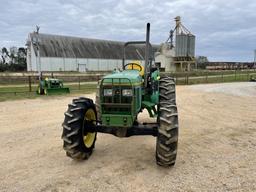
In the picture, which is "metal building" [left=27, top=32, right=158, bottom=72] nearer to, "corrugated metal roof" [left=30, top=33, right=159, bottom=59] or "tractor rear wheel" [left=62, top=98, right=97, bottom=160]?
"corrugated metal roof" [left=30, top=33, right=159, bottom=59]

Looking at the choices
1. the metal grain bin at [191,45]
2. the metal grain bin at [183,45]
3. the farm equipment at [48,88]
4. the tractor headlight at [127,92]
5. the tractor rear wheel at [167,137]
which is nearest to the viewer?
the tractor rear wheel at [167,137]

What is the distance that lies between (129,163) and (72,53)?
46273 millimetres

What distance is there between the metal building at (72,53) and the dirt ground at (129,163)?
3644 centimetres

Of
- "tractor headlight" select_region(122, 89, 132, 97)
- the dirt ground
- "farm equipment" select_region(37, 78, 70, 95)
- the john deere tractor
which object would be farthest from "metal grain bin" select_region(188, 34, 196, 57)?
"tractor headlight" select_region(122, 89, 132, 97)

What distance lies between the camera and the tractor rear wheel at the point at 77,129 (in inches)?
181

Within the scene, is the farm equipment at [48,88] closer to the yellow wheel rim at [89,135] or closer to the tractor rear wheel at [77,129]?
the yellow wheel rim at [89,135]

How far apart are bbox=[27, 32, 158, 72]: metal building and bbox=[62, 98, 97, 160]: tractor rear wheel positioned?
38.0m

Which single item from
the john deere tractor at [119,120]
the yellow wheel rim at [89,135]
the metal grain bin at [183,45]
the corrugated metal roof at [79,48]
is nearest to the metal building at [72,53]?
the corrugated metal roof at [79,48]

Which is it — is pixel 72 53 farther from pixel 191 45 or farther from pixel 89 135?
pixel 89 135

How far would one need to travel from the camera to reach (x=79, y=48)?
51094 mm

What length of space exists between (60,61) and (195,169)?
44669 mm

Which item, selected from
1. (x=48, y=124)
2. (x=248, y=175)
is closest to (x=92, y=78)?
(x=48, y=124)

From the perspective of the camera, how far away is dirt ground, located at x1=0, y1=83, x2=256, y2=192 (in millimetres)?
3982

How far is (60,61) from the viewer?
46.8m
